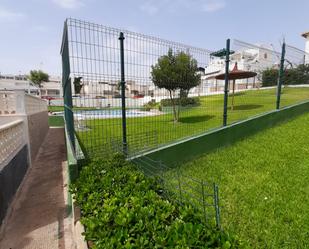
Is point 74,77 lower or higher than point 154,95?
higher

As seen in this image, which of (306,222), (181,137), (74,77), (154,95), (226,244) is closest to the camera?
(226,244)

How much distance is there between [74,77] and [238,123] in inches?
163

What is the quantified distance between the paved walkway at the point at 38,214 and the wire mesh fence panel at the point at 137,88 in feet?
4.09

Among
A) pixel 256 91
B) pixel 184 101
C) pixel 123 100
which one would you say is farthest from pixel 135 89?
pixel 256 91

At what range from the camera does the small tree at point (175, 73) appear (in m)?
3.96

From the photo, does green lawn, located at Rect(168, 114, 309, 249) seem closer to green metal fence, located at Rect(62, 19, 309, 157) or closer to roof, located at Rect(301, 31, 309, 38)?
green metal fence, located at Rect(62, 19, 309, 157)

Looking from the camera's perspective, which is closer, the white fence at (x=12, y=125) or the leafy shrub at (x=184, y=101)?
the leafy shrub at (x=184, y=101)

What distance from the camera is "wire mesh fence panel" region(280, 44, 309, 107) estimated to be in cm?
721

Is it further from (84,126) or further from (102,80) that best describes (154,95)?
(84,126)

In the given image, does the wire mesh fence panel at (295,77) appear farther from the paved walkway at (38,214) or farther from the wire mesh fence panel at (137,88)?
the paved walkway at (38,214)

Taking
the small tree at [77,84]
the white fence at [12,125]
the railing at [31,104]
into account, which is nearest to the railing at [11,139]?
the white fence at [12,125]

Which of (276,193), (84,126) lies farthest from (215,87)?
(84,126)

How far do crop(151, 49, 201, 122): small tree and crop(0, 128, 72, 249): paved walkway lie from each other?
2745 mm

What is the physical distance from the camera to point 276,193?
115 inches
